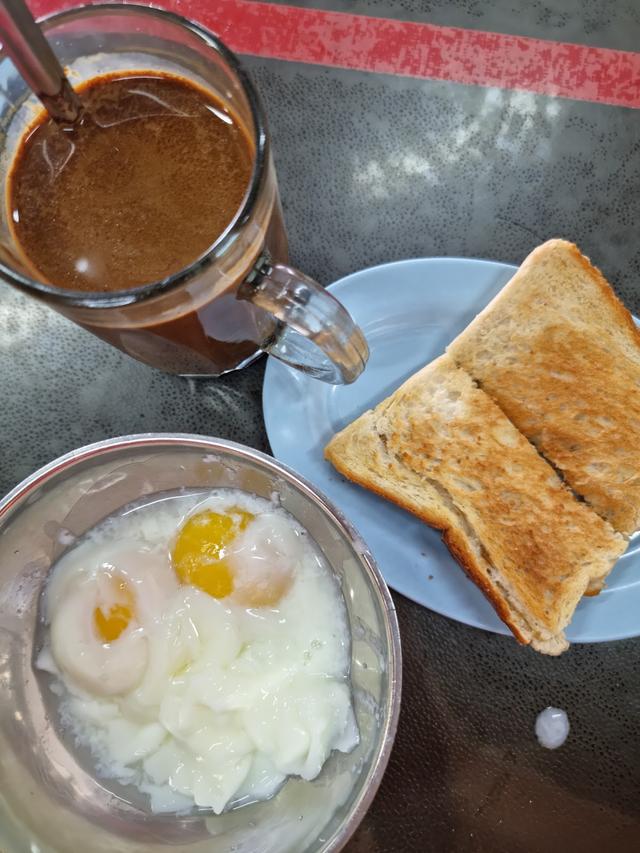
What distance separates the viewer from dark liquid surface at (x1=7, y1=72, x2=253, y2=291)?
3.00 ft

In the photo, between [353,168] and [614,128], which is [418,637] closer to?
[353,168]

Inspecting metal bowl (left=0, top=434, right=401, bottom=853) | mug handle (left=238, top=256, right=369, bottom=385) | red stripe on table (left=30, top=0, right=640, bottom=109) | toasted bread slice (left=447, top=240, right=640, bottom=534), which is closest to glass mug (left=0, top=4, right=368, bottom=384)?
mug handle (left=238, top=256, right=369, bottom=385)

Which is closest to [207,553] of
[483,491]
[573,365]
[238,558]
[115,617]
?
[238,558]

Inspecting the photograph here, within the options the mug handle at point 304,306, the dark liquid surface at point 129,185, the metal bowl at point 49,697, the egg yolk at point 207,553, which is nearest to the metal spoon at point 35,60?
the dark liquid surface at point 129,185

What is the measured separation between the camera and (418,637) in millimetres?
1245

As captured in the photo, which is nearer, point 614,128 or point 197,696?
point 197,696

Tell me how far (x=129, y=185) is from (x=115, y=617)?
568mm

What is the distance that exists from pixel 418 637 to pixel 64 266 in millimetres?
798

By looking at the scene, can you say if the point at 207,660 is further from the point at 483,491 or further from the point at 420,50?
the point at 420,50

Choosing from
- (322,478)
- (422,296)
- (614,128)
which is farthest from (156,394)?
(614,128)

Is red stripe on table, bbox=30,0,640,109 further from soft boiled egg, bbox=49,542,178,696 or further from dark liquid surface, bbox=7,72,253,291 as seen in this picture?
soft boiled egg, bbox=49,542,178,696

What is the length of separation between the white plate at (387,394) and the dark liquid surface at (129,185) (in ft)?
1.09

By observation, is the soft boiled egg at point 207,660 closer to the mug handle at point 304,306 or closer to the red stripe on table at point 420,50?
the mug handle at point 304,306

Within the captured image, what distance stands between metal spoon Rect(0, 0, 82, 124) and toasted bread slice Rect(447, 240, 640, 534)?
661 mm
